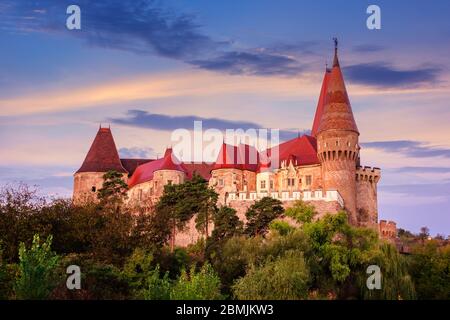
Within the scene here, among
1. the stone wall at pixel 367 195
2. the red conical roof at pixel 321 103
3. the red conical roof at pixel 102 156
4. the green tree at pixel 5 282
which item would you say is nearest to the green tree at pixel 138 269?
the green tree at pixel 5 282

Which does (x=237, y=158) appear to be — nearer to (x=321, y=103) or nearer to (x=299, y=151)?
(x=299, y=151)

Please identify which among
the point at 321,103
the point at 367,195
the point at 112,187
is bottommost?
the point at 367,195

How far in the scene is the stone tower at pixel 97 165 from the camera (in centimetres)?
6197

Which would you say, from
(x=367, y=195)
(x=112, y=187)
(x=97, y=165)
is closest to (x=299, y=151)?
(x=367, y=195)

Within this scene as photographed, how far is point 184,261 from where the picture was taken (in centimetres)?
3553

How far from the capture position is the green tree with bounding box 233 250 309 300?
2791 centimetres

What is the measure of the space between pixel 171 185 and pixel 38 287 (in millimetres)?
30879

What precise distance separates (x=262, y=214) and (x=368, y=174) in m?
11.5

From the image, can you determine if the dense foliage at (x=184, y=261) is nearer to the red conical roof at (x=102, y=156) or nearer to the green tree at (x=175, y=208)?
the green tree at (x=175, y=208)

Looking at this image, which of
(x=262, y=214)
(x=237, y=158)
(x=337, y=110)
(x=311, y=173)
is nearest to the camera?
(x=262, y=214)

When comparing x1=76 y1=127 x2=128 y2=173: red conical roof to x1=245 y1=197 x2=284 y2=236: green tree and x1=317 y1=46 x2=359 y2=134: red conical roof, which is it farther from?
x1=317 y1=46 x2=359 y2=134: red conical roof

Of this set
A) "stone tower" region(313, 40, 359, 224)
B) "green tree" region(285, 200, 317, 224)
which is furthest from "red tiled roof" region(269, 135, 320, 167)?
"green tree" region(285, 200, 317, 224)
